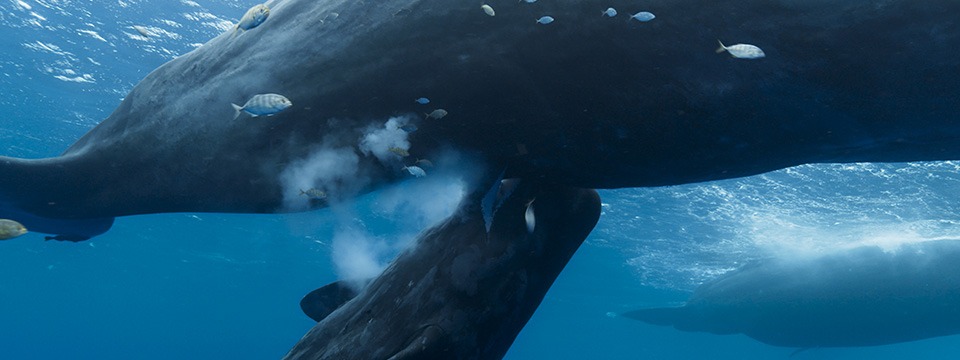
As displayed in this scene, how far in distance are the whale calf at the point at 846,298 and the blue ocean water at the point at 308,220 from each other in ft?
7.48

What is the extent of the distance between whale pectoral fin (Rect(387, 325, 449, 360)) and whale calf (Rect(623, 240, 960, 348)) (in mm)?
19672

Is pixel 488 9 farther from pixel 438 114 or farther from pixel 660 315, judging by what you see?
pixel 660 315

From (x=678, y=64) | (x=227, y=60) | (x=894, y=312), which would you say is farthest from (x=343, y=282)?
(x=894, y=312)

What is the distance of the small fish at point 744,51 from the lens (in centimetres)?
277

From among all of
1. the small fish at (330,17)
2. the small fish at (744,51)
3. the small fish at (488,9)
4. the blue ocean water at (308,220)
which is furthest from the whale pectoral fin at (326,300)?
the small fish at (744,51)

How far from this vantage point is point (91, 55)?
55.9 feet

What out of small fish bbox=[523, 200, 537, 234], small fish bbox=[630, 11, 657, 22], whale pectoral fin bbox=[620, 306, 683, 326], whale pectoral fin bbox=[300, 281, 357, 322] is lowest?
whale pectoral fin bbox=[620, 306, 683, 326]

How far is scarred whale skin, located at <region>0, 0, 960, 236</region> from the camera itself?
2.78 m

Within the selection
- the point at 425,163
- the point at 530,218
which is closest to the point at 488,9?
the point at 425,163

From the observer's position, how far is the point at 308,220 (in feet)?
105

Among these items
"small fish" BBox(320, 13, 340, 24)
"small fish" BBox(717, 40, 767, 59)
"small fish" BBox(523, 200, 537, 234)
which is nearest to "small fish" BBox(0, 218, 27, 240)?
"small fish" BBox(320, 13, 340, 24)

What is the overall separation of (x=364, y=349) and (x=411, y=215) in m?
25.5

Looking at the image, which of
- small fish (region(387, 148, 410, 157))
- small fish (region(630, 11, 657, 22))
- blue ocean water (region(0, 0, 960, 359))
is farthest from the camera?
blue ocean water (region(0, 0, 960, 359))

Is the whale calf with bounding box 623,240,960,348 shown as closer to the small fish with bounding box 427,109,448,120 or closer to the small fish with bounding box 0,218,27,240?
the small fish with bounding box 427,109,448,120
